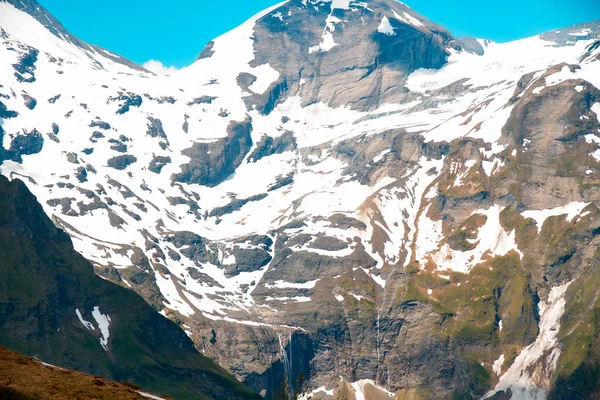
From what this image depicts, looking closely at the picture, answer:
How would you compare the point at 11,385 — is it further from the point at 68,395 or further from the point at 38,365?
the point at 38,365

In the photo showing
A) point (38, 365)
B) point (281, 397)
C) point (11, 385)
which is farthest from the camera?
point (38, 365)

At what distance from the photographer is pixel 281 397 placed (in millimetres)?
95125

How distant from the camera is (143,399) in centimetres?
12256

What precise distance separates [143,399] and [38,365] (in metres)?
15.8

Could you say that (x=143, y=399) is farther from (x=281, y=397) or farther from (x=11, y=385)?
(x=281, y=397)

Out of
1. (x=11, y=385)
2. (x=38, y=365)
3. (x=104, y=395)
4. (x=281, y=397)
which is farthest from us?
(x=38, y=365)

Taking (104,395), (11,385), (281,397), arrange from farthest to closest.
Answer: (104,395) < (11,385) < (281,397)

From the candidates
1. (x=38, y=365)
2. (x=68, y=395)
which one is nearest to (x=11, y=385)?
(x=68, y=395)

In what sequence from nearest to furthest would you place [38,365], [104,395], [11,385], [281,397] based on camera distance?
[281,397]
[11,385]
[104,395]
[38,365]

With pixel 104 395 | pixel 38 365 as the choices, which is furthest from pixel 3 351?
pixel 104 395

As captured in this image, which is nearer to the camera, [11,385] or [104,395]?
[11,385]

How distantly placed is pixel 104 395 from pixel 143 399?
8184mm

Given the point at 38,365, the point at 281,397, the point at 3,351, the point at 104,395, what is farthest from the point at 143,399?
the point at 281,397

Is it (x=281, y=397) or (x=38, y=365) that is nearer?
(x=281, y=397)
